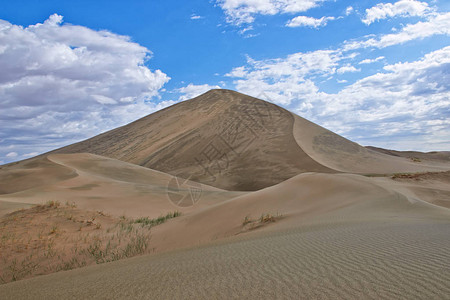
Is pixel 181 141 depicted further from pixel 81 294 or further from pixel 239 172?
pixel 81 294

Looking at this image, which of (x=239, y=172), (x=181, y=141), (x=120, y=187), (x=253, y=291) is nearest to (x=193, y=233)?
(x=253, y=291)

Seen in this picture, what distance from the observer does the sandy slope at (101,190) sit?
15430mm

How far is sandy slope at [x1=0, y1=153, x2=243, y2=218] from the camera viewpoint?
15.4 m

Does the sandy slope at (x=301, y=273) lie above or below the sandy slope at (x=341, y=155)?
below

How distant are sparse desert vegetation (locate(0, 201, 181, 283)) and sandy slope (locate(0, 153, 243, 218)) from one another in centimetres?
226

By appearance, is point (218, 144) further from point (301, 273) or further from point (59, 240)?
point (301, 273)

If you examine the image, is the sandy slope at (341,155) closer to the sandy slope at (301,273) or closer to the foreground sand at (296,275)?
the sandy slope at (301,273)

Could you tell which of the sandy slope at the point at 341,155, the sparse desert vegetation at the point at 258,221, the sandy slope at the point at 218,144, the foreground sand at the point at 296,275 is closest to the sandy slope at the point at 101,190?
the sparse desert vegetation at the point at 258,221

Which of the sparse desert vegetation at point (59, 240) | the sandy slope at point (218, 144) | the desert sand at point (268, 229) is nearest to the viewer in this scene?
the desert sand at point (268, 229)

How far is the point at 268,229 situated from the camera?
7.43m

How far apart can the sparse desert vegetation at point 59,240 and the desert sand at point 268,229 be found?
24.5 inches

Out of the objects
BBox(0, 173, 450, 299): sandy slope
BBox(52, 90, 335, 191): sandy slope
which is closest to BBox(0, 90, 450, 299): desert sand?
BBox(0, 173, 450, 299): sandy slope

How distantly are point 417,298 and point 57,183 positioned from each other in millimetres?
20259

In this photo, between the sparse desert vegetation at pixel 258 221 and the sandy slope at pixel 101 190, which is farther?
the sandy slope at pixel 101 190
